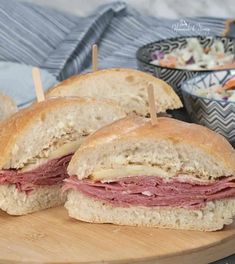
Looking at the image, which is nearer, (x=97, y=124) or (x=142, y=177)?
(x=142, y=177)

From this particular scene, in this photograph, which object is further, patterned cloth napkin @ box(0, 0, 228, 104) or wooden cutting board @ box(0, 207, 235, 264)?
patterned cloth napkin @ box(0, 0, 228, 104)

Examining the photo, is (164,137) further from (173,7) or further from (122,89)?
(173,7)

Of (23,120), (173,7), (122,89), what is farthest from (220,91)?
(173,7)

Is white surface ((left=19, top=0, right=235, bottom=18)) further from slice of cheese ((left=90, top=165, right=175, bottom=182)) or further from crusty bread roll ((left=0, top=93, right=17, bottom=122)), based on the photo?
slice of cheese ((left=90, top=165, right=175, bottom=182))

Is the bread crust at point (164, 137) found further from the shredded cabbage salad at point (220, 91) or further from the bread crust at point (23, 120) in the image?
the shredded cabbage salad at point (220, 91)

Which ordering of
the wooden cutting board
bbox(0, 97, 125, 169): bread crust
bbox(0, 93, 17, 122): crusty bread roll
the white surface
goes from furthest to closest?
the white surface, bbox(0, 93, 17, 122): crusty bread roll, bbox(0, 97, 125, 169): bread crust, the wooden cutting board

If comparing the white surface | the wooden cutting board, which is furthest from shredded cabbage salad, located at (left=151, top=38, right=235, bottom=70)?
the white surface

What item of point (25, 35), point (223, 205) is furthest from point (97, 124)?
point (25, 35)

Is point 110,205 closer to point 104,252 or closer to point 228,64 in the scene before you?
point 104,252
